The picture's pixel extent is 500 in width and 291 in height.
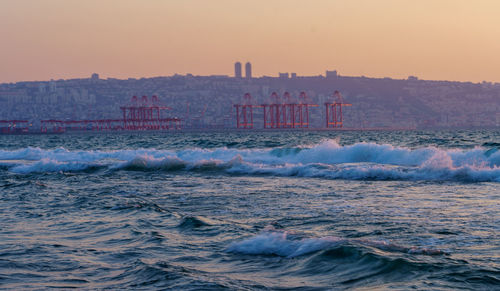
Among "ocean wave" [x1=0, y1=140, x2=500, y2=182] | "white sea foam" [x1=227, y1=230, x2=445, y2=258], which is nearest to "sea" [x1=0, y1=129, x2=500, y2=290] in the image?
"white sea foam" [x1=227, y1=230, x2=445, y2=258]

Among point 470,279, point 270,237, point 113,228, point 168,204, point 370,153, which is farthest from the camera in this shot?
point 370,153

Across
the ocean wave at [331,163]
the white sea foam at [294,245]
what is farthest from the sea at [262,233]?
the ocean wave at [331,163]

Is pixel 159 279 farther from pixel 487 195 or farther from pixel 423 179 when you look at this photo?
pixel 423 179

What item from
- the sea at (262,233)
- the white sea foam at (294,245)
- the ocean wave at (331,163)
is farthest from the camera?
the ocean wave at (331,163)

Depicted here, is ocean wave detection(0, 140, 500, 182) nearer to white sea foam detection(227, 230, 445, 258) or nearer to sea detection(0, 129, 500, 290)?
sea detection(0, 129, 500, 290)

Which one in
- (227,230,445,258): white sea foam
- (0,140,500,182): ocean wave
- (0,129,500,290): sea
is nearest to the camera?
(0,129,500,290): sea

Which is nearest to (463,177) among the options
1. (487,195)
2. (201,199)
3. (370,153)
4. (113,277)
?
(487,195)

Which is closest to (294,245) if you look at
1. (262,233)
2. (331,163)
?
(262,233)

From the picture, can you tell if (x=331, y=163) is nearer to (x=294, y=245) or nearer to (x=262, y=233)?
(x=262, y=233)

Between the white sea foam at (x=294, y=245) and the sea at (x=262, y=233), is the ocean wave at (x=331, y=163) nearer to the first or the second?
the sea at (x=262, y=233)
